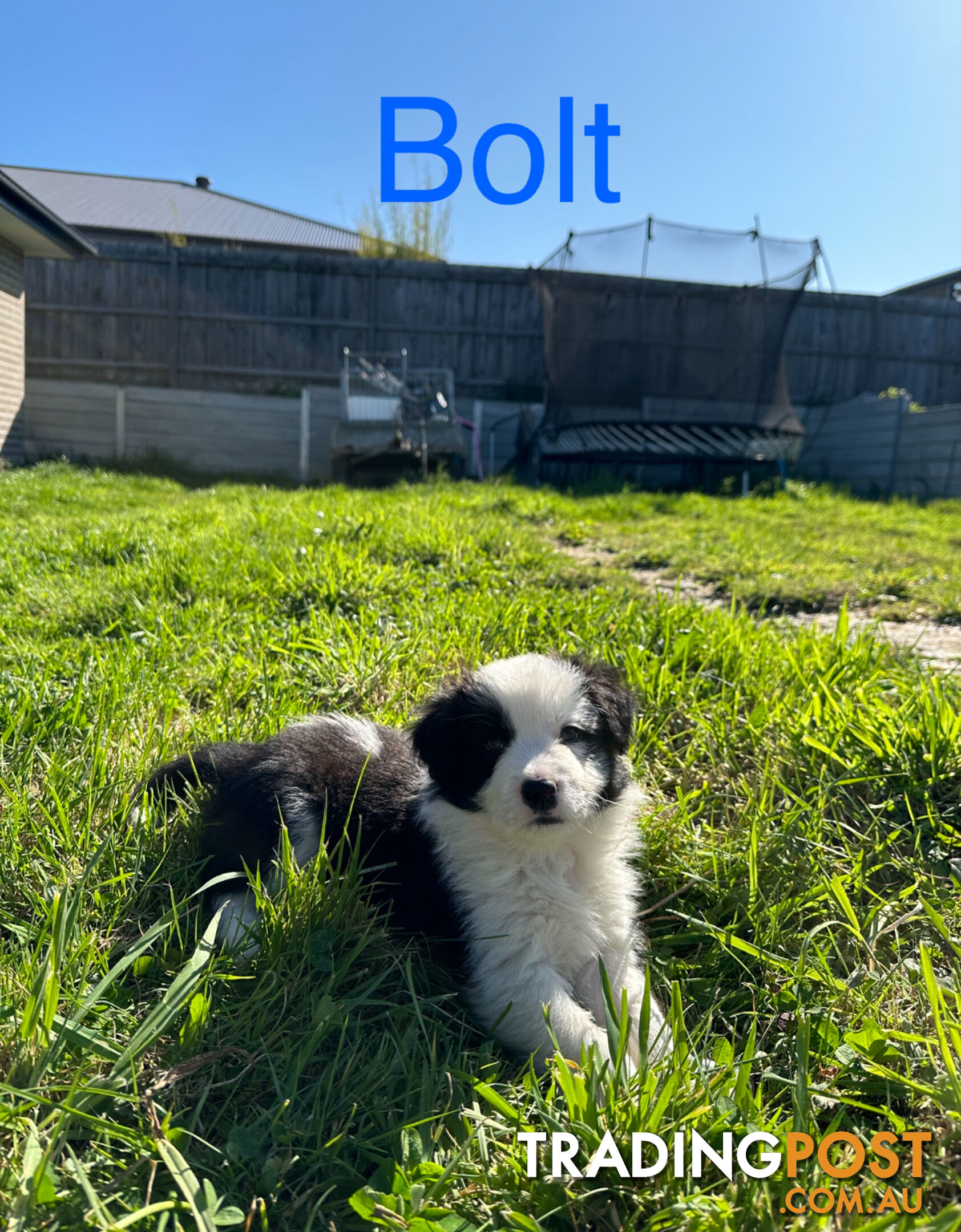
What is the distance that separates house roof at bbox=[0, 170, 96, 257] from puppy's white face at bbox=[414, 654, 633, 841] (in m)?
11.6

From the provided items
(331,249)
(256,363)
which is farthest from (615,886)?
(331,249)

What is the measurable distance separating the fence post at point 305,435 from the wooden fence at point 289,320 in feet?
5.66

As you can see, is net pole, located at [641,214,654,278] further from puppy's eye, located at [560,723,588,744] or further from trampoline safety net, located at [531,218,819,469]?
puppy's eye, located at [560,723,588,744]

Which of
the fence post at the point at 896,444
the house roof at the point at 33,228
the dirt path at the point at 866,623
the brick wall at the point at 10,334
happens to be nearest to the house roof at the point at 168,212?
the house roof at the point at 33,228

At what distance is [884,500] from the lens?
1059 centimetres

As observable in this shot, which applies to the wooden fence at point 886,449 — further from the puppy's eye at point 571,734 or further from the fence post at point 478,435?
the puppy's eye at point 571,734

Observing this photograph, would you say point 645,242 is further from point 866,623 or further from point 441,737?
point 441,737

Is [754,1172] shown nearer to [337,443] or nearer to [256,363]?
[337,443]

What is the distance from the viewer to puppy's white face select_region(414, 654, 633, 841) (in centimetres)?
168

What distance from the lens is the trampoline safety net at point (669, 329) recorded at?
11.5 meters

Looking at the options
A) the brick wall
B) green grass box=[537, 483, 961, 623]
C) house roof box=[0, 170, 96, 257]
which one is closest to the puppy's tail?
green grass box=[537, 483, 961, 623]

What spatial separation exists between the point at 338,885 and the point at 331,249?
25982 millimetres

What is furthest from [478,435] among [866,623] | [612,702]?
[612,702]

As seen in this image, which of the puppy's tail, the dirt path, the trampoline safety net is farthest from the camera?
the trampoline safety net
